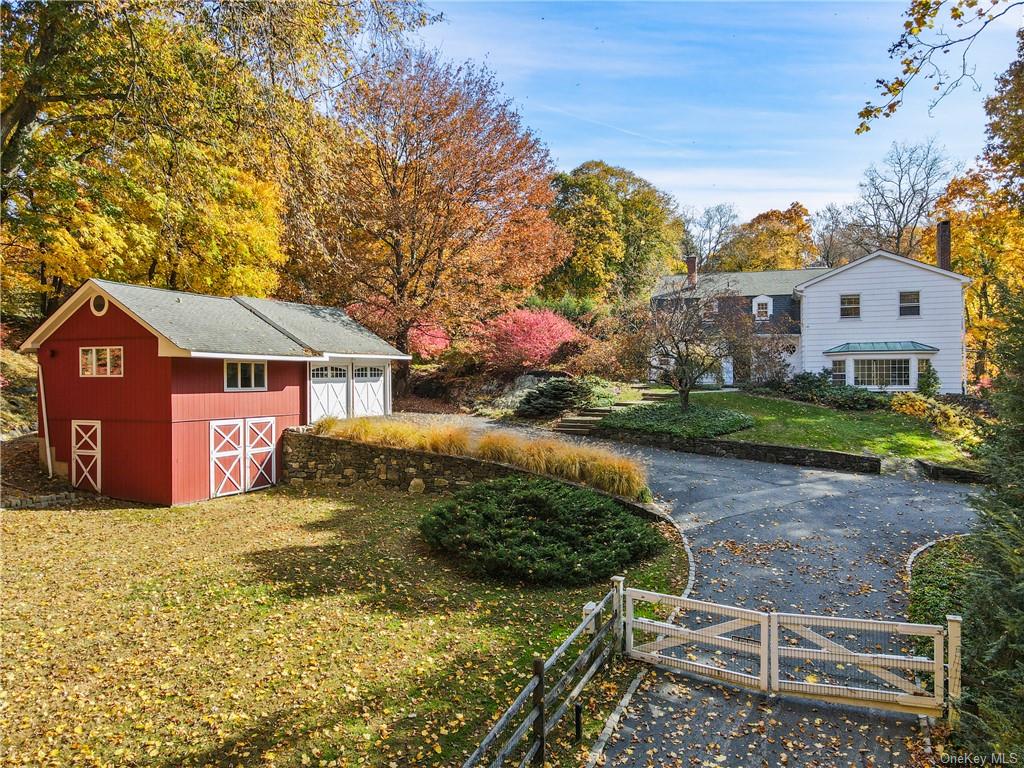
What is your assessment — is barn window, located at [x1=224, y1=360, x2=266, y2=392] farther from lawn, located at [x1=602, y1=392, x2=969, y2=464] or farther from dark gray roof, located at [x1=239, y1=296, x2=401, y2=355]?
lawn, located at [x1=602, y1=392, x2=969, y2=464]

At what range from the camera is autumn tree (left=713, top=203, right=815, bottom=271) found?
41.0m

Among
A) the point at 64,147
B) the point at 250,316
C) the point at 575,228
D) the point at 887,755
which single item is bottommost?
the point at 887,755

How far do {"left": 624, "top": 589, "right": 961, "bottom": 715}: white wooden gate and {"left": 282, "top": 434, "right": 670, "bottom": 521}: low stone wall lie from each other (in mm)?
5794

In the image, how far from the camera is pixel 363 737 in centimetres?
480

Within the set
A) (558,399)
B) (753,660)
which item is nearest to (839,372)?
(558,399)

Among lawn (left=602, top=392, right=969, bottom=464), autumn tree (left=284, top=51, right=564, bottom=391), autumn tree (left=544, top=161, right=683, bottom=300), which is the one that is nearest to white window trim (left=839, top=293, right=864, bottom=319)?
lawn (left=602, top=392, right=969, bottom=464)

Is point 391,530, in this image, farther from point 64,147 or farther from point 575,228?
point 575,228

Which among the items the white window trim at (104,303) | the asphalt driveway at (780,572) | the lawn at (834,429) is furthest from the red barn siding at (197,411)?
the lawn at (834,429)

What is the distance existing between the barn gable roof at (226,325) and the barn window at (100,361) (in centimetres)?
118

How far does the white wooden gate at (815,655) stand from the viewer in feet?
16.4

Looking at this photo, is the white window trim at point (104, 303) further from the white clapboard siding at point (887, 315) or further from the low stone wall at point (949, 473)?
the white clapboard siding at point (887, 315)

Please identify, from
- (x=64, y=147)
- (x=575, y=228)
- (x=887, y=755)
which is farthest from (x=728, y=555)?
(x=575, y=228)

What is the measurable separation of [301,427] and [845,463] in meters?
15.1

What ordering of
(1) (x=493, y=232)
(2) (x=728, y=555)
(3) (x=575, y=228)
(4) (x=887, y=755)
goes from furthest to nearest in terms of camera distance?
(3) (x=575, y=228) < (1) (x=493, y=232) < (2) (x=728, y=555) < (4) (x=887, y=755)
